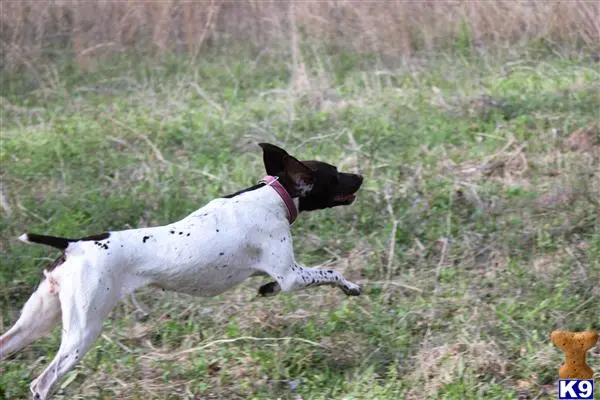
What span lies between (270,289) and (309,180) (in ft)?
1.83

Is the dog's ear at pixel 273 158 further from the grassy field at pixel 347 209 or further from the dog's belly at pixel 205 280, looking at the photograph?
the grassy field at pixel 347 209

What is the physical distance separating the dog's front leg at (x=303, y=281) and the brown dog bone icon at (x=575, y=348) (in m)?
1.35

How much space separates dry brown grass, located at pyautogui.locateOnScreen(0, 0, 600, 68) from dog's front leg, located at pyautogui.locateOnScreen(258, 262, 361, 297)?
467 centimetres

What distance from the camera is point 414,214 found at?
6535 millimetres

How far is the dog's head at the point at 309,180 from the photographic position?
16.8 feet

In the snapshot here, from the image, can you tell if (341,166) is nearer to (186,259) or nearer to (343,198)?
(343,198)

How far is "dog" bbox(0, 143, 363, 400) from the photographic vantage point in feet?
14.9

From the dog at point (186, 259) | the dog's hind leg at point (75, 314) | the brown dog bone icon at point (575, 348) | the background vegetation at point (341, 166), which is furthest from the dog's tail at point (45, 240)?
the brown dog bone icon at point (575, 348)

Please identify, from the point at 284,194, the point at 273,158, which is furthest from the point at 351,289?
the point at 273,158

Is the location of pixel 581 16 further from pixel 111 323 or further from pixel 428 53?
pixel 111 323

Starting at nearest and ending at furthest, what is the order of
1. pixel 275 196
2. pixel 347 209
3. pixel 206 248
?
1. pixel 206 248
2. pixel 275 196
3. pixel 347 209

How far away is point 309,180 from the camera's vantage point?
521 cm

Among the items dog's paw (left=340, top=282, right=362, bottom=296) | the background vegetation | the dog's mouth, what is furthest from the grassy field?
the dog's mouth

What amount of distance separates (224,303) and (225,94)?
12.1 feet
